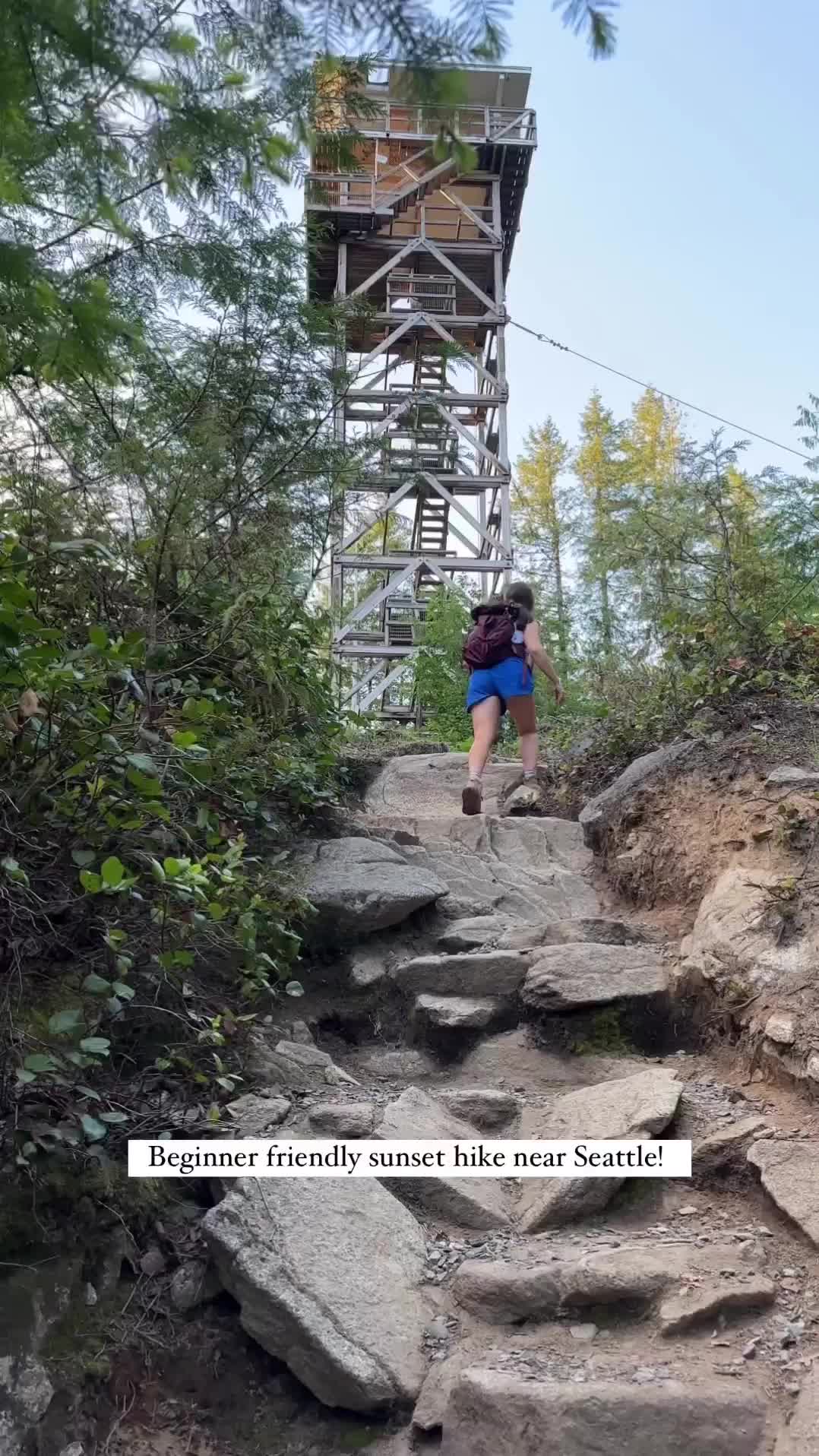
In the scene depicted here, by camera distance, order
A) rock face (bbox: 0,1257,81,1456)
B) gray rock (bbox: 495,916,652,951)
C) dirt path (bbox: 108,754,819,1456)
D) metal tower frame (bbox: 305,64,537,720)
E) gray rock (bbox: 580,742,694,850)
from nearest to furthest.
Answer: rock face (bbox: 0,1257,81,1456) < dirt path (bbox: 108,754,819,1456) < gray rock (bbox: 495,916,652,951) < gray rock (bbox: 580,742,694,850) < metal tower frame (bbox: 305,64,537,720)

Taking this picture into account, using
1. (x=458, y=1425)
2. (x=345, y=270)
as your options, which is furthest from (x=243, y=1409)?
(x=345, y=270)

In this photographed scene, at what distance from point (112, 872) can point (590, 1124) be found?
1711 mm

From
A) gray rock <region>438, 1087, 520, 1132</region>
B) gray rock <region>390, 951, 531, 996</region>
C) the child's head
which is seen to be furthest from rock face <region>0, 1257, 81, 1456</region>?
the child's head

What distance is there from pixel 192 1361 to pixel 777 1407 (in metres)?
1.34

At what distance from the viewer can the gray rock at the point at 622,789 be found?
5.36 meters

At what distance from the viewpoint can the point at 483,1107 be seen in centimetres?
342

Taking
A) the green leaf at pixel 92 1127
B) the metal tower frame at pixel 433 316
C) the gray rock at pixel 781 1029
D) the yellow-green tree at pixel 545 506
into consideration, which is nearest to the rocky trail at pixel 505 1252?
the gray rock at pixel 781 1029

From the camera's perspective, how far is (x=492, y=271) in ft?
54.9

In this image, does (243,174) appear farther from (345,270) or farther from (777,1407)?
(345,270)

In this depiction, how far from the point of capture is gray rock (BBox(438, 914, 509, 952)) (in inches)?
177

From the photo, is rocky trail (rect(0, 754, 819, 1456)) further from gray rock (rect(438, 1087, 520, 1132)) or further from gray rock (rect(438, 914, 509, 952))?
gray rock (rect(438, 914, 509, 952))

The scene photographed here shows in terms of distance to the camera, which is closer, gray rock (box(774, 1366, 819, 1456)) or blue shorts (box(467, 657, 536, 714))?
gray rock (box(774, 1366, 819, 1456))

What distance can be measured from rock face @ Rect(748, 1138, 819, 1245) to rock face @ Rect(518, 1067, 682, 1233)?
320mm

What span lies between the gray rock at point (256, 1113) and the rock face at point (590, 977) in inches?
47.0
